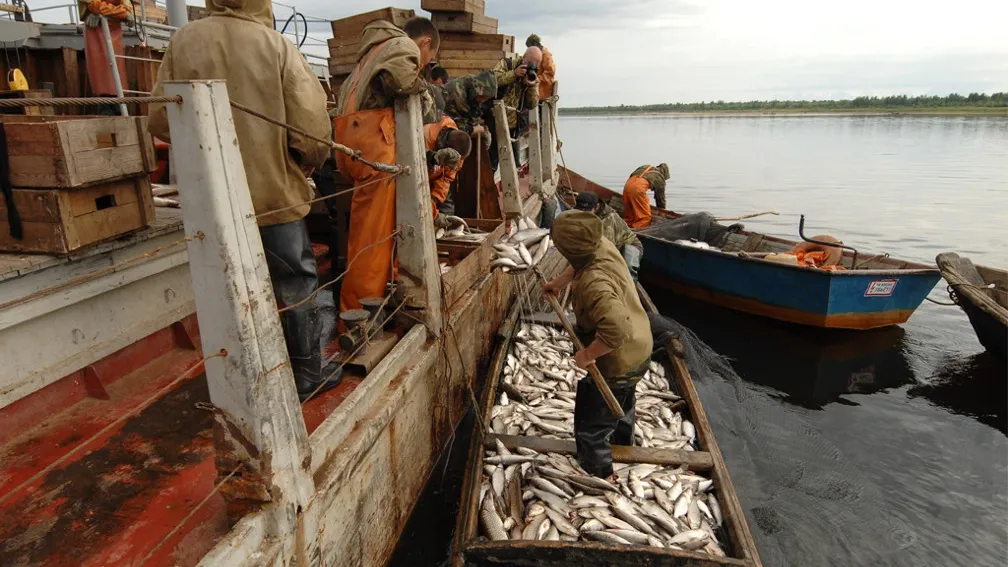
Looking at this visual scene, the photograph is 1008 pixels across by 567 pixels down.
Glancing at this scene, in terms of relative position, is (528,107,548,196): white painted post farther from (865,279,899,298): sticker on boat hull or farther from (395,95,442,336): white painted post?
(395,95,442,336): white painted post

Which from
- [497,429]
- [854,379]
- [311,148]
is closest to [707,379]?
[854,379]

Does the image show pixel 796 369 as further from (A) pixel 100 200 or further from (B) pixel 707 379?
(A) pixel 100 200

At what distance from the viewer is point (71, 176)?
3344 mm

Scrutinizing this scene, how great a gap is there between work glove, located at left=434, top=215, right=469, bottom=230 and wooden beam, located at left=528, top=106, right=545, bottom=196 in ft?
17.3

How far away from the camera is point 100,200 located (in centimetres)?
382

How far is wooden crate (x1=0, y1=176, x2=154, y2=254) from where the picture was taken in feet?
11.2

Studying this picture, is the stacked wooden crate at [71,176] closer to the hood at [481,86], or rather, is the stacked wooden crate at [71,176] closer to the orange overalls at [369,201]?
the orange overalls at [369,201]

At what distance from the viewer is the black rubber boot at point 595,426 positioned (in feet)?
15.4

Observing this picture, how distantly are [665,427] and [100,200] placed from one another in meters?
5.00

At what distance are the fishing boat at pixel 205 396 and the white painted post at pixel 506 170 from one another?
338 cm

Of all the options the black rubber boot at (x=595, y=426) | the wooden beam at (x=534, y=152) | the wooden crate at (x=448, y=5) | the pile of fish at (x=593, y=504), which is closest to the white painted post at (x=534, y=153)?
the wooden beam at (x=534, y=152)

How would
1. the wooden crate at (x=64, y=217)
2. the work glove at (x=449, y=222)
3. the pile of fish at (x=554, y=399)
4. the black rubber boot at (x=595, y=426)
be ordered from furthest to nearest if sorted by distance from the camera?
1. the work glove at (x=449, y=222)
2. the pile of fish at (x=554, y=399)
3. the black rubber boot at (x=595, y=426)
4. the wooden crate at (x=64, y=217)

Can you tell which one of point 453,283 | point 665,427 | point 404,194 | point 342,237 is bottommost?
point 665,427

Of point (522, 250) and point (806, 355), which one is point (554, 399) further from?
point (806, 355)
